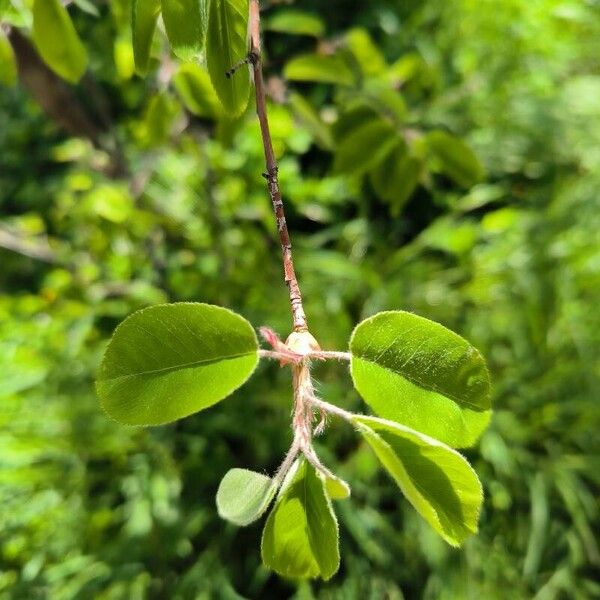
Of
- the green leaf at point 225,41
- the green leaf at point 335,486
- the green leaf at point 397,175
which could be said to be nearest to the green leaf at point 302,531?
the green leaf at point 335,486

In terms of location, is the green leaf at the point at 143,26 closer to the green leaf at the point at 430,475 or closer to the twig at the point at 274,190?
the twig at the point at 274,190

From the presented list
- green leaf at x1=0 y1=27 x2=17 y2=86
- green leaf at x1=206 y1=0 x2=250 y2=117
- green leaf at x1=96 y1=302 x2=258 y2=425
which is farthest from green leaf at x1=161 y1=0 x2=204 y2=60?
green leaf at x1=0 y1=27 x2=17 y2=86

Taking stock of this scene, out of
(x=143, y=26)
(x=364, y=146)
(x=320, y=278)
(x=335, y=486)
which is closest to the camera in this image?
(x=335, y=486)

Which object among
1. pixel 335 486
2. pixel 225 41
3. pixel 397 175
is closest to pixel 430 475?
pixel 335 486

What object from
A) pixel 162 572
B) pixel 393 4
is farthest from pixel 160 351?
pixel 393 4

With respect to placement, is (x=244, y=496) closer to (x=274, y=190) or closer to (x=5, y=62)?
(x=274, y=190)

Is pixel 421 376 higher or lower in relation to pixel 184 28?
lower

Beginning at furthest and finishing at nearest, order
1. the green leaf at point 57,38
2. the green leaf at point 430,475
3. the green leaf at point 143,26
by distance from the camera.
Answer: the green leaf at point 57,38 → the green leaf at point 143,26 → the green leaf at point 430,475
